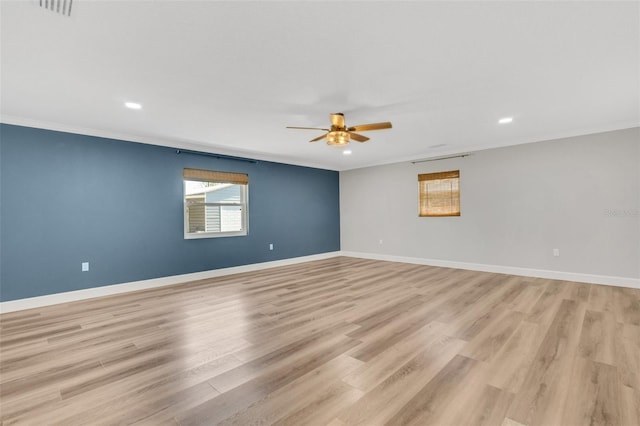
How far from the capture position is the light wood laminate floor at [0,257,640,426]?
168 centimetres

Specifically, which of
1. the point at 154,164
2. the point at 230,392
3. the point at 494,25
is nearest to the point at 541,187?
the point at 494,25

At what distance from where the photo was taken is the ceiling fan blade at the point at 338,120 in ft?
10.9

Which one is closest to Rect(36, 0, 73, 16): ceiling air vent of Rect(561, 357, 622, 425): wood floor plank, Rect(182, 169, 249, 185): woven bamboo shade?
Rect(182, 169, 249, 185): woven bamboo shade

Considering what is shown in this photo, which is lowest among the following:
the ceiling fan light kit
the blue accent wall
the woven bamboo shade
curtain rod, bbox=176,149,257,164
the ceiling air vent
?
the blue accent wall

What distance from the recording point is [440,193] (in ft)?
20.2

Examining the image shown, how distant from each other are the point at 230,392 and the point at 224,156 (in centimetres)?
460

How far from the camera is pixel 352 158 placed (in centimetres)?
652

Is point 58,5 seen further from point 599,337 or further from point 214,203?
point 599,337

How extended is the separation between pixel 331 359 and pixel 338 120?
252cm

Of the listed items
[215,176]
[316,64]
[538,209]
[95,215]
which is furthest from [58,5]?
[538,209]

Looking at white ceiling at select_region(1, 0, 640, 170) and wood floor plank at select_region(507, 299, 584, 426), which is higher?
white ceiling at select_region(1, 0, 640, 170)

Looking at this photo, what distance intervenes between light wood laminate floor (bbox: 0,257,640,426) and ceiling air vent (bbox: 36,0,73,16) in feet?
7.91

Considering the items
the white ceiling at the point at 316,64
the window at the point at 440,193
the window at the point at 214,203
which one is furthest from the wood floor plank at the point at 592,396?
the window at the point at 214,203

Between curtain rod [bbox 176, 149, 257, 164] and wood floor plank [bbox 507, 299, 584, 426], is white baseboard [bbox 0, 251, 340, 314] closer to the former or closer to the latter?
curtain rod [bbox 176, 149, 257, 164]
